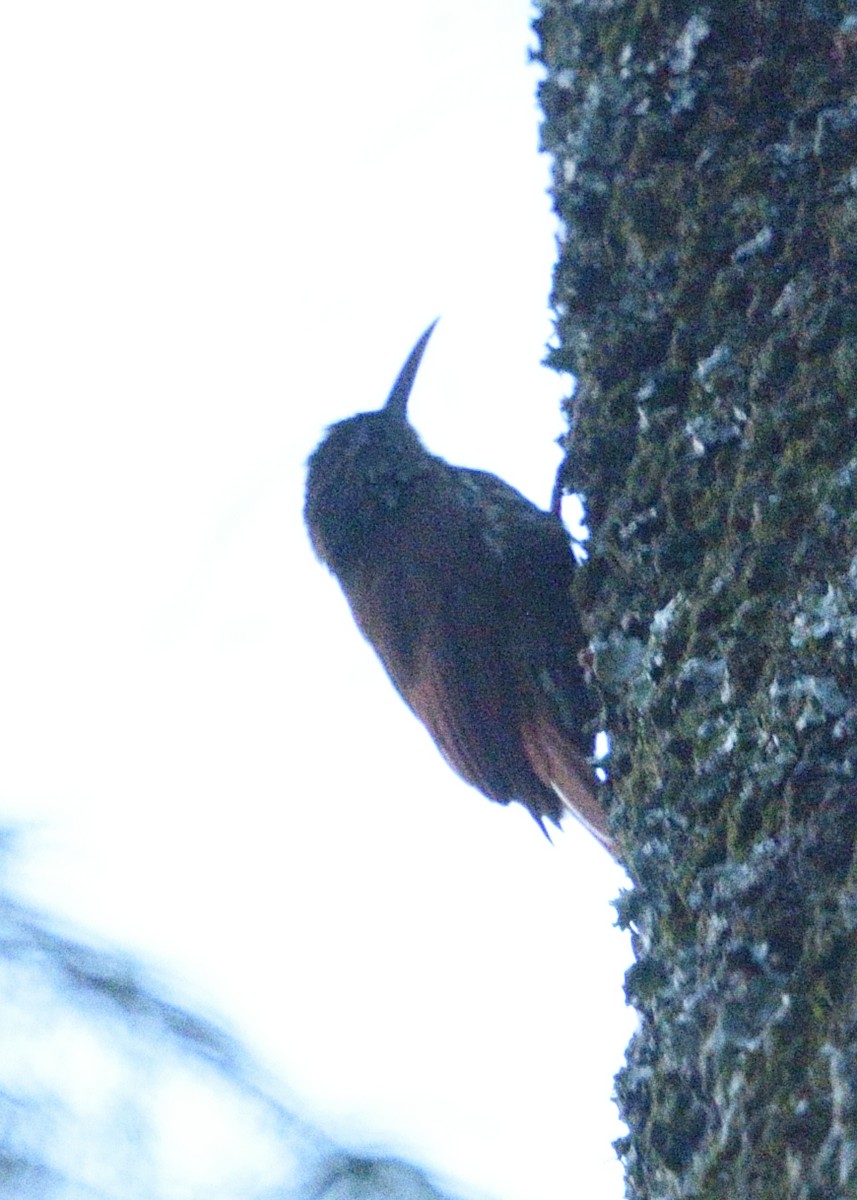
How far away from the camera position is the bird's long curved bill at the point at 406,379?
14.8 ft

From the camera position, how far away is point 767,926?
1.80 meters

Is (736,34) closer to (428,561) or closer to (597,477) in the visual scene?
(597,477)

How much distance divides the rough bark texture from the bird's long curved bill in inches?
69.3

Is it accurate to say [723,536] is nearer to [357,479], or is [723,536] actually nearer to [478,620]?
[478,620]

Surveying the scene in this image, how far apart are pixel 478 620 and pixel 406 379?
1.16 m

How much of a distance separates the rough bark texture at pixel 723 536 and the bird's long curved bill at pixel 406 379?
5.77ft

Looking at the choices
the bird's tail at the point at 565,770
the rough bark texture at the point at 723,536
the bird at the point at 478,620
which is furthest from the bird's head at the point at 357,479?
the rough bark texture at the point at 723,536

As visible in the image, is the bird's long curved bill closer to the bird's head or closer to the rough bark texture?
the bird's head

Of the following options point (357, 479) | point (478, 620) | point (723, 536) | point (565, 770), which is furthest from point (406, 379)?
point (723, 536)

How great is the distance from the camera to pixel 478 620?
11.9ft

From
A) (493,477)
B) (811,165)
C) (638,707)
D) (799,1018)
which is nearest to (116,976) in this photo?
(638,707)

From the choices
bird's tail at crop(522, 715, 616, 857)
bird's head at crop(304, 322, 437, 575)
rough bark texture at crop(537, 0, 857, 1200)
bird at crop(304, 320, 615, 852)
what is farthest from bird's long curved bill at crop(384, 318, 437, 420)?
rough bark texture at crop(537, 0, 857, 1200)

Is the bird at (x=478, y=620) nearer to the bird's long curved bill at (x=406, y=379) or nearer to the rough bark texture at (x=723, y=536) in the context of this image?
the bird's long curved bill at (x=406, y=379)

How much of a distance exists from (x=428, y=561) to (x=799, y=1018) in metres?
2.13
